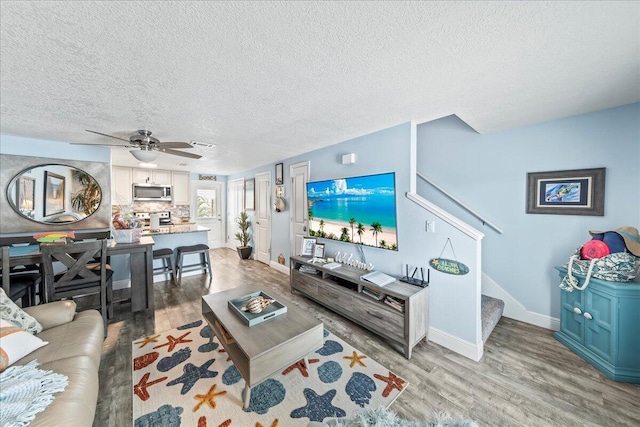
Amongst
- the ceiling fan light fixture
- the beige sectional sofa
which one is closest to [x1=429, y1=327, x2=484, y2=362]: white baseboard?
the beige sectional sofa

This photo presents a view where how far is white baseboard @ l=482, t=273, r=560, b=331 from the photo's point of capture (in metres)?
2.47

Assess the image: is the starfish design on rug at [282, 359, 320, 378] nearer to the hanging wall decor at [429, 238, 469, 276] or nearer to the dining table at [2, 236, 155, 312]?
the hanging wall decor at [429, 238, 469, 276]

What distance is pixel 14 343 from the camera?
4.46 ft

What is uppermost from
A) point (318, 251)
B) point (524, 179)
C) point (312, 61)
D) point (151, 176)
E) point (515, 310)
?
point (312, 61)

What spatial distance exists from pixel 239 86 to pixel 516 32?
171 centimetres

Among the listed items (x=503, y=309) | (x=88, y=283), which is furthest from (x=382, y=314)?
(x=88, y=283)

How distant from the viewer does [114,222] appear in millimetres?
2820

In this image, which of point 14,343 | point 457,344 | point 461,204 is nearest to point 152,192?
point 14,343

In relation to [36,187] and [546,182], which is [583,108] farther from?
[36,187]

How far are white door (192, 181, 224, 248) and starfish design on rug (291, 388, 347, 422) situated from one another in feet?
18.9

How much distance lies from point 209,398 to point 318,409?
0.78 metres

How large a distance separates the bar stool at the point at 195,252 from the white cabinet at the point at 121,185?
8.08 feet

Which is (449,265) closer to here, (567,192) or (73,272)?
(567,192)

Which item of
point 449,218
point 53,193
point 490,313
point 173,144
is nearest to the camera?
point 449,218
